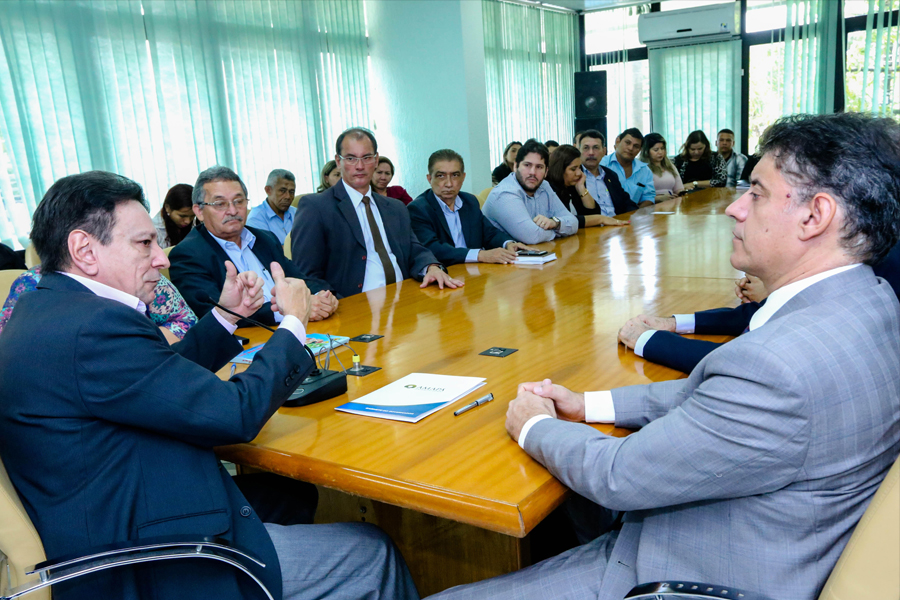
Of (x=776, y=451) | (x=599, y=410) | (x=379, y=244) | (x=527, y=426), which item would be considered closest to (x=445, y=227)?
(x=379, y=244)

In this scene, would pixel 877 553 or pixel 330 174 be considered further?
pixel 330 174

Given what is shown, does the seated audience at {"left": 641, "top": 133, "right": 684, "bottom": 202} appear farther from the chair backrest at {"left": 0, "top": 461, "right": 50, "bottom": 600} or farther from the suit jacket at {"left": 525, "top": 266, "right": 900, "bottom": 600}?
the chair backrest at {"left": 0, "top": 461, "right": 50, "bottom": 600}

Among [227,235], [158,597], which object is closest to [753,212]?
[158,597]

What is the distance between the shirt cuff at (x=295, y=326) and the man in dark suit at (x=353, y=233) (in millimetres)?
1756

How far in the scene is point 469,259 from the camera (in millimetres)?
3701

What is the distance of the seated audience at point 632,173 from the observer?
6621mm

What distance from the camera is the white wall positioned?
23.3ft

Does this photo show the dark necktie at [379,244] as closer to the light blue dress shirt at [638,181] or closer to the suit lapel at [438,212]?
the suit lapel at [438,212]

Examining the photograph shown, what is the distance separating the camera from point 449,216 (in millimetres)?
4191

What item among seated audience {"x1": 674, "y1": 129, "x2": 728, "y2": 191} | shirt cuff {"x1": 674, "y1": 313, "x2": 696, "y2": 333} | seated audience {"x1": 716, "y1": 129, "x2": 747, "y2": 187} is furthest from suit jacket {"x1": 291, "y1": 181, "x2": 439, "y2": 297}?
seated audience {"x1": 716, "y1": 129, "x2": 747, "y2": 187}

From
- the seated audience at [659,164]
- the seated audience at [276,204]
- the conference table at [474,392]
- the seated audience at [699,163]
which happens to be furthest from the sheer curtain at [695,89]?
the conference table at [474,392]

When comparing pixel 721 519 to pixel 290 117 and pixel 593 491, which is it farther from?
pixel 290 117

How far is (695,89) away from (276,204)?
714 centimetres

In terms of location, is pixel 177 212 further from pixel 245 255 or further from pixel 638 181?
pixel 638 181
